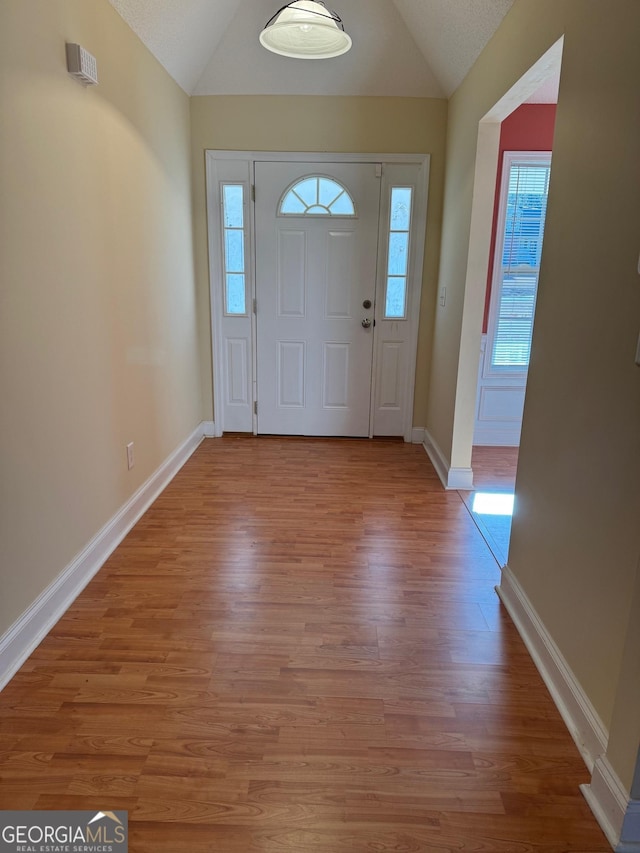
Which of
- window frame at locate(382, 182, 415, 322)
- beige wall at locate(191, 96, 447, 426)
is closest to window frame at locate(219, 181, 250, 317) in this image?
beige wall at locate(191, 96, 447, 426)

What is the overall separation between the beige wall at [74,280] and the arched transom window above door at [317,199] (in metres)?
0.96

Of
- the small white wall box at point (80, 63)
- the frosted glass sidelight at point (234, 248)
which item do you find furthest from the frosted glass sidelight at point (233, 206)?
the small white wall box at point (80, 63)

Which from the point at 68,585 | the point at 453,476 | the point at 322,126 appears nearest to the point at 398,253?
the point at 322,126

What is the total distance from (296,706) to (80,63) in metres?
2.48

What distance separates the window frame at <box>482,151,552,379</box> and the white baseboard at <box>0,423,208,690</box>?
2.68m

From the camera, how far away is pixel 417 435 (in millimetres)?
4449

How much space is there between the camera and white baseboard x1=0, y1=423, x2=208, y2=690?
1.82 m

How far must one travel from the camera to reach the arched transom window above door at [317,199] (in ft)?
13.2

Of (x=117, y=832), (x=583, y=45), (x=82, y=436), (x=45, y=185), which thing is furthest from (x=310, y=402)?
(x=117, y=832)

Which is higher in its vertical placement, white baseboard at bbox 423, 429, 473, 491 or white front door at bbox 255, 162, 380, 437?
white front door at bbox 255, 162, 380, 437

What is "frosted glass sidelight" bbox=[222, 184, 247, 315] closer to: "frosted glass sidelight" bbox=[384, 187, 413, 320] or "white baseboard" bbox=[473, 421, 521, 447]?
"frosted glass sidelight" bbox=[384, 187, 413, 320]

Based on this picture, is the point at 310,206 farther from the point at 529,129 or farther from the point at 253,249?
the point at 529,129

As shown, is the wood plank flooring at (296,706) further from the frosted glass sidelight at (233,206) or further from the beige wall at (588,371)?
the frosted glass sidelight at (233,206)

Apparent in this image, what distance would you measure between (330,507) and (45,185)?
2.10m
